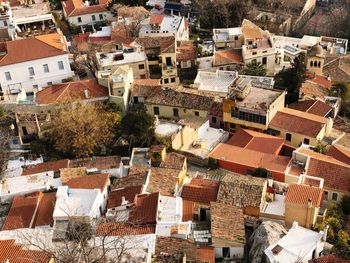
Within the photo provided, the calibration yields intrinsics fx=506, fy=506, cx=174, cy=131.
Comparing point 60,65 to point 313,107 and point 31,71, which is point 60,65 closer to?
point 31,71

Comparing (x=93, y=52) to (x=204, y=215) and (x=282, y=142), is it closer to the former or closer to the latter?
(x=282, y=142)

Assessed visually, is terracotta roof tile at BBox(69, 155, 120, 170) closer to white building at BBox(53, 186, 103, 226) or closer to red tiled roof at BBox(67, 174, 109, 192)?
red tiled roof at BBox(67, 174, 109, 192)

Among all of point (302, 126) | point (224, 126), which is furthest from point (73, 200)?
point (302, 126)

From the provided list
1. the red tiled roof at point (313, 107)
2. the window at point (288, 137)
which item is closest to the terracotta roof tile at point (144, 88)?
the window at point (288, 137)

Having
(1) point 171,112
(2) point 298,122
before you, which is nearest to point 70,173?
(1) point 171,112

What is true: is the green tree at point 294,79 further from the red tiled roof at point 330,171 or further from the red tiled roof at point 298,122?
the red tiled roof at point 330,171

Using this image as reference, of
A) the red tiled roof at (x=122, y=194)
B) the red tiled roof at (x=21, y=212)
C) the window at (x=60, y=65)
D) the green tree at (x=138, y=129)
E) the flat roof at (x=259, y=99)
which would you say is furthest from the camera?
the window at (x=60, y=65)
